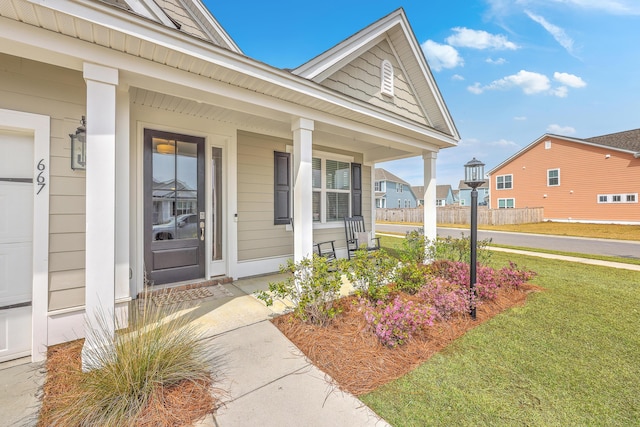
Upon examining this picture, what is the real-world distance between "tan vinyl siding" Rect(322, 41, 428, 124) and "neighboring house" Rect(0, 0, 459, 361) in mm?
28

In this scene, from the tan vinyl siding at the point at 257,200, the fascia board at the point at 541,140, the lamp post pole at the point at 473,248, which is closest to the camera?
the lamp post pole at the point at 473,248

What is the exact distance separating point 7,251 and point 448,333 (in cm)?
441

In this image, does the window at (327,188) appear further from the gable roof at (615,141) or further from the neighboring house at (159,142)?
the gable roof at (615,141)

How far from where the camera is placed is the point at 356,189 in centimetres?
646

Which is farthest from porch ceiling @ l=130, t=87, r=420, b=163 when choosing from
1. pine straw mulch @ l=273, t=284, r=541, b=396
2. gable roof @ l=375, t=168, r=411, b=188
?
gable roof @ l=375, t=168, r=411, b=188

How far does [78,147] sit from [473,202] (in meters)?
4.38

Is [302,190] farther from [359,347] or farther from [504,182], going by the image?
[504,182]

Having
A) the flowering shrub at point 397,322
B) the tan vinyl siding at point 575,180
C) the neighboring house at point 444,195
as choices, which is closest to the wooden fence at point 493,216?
the tan vinyl siding at point 575,180

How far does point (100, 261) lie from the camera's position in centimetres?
213

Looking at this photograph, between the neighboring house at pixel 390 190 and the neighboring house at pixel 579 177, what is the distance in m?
14.5

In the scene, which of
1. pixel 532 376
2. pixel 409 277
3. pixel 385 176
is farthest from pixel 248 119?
pixel 385 176

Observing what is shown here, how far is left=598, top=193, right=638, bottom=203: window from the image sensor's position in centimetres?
1536

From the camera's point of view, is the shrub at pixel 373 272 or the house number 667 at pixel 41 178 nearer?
the house number 667 at pixel 41 178

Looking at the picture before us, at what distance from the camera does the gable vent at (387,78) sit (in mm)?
4730
